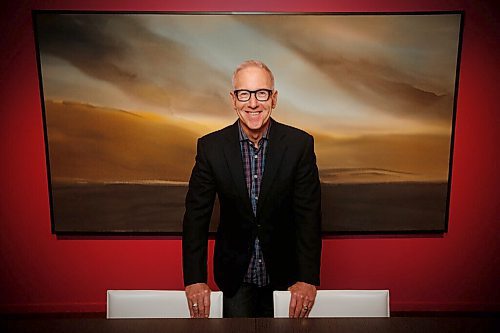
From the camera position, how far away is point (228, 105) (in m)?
2.85

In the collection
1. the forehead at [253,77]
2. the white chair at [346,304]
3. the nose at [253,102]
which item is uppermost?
the forehead at [253,77]

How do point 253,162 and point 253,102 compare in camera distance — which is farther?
point 253,162

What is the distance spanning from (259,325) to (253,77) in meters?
0.88

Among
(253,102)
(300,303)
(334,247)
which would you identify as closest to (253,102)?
(253,102)

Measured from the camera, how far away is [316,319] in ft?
5.43

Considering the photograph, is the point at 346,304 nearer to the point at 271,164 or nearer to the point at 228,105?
the point at 271,164


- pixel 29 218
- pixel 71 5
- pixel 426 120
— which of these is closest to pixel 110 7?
pixel 71 5

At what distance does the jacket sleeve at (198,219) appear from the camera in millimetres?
2057

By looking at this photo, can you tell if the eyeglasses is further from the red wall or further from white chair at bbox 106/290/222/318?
the red wall

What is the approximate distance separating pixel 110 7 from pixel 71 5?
0.67ft

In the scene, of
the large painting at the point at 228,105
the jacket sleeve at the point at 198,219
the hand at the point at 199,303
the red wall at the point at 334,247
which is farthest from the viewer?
the red wall at the point at 334,247

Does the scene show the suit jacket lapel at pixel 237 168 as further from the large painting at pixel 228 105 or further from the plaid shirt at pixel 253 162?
the large painting at pixel 228 105

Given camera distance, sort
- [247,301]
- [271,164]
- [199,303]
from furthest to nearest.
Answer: [247,301] < [271,164] < [199,303]

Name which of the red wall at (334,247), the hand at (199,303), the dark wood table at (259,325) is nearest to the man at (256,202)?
the hand at (199,303)
